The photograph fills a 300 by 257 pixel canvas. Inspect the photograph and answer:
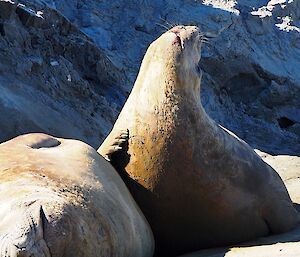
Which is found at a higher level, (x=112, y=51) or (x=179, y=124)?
(x=179, y=124)

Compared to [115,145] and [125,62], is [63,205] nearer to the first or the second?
[115,145]

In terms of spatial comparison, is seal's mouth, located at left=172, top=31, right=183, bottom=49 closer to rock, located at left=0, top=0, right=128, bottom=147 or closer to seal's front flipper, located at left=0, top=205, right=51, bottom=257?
seal's front flipper, located at left=0, top=205, right=51, bottom=257

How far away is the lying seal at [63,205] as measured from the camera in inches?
108

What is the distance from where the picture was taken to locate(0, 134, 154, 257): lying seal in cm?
276

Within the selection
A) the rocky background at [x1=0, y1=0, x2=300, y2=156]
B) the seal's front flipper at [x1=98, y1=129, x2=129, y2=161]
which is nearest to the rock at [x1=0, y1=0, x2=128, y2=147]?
the rocky background at [x1=0, y1=0, x2=300, y2=156]

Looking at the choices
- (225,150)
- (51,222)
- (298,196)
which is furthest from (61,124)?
(51,222)

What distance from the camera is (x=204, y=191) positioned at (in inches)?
165

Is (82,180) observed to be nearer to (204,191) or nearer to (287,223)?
(204,191)

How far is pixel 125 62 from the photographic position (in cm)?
1086

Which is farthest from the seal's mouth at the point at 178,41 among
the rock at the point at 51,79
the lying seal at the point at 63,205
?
the rock at the point at 51,79

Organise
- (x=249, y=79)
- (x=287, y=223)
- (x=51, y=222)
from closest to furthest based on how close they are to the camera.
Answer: (x=51, y=222)
(x=287, y=223)
(x=249, y=79)

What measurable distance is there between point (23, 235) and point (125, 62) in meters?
8.25

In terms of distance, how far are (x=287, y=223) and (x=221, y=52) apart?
758cm

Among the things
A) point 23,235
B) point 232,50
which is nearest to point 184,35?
point 23,235
